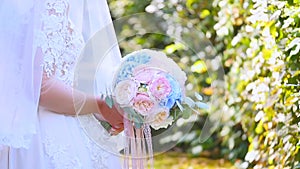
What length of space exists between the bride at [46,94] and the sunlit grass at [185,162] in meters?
3.76

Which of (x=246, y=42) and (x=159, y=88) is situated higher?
(x=246, y=42)

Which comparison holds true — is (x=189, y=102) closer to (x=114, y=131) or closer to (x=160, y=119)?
(x=160, y=119)

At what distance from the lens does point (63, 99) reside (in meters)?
2.00

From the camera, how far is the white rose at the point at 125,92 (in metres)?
1.97

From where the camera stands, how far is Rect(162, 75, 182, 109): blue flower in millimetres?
2006

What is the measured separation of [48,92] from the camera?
198 centimetres

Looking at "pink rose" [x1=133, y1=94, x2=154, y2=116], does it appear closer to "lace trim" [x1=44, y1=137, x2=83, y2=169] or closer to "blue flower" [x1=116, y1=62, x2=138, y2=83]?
"blue flower" [x1=116, y1=62, x2=138, y2=83]

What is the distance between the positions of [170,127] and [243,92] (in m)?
2.31

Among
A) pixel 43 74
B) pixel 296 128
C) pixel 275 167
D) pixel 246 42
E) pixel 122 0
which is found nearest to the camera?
pixel 43 74

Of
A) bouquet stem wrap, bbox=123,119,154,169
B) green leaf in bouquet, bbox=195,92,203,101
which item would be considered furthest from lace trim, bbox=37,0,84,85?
green leaf in bouquet, bbox=195,92,203,101

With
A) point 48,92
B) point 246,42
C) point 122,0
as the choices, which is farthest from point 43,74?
point 122,0

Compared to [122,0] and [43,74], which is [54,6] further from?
[122,0]

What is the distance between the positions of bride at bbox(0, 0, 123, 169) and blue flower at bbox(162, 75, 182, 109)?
0.14m

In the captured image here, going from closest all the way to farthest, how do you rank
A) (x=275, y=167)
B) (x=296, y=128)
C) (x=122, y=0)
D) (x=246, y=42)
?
1. (x=296, y=128)
2. (x=275, y=167)
3. (x=246, y=42)
4. (x=122, y=0)
